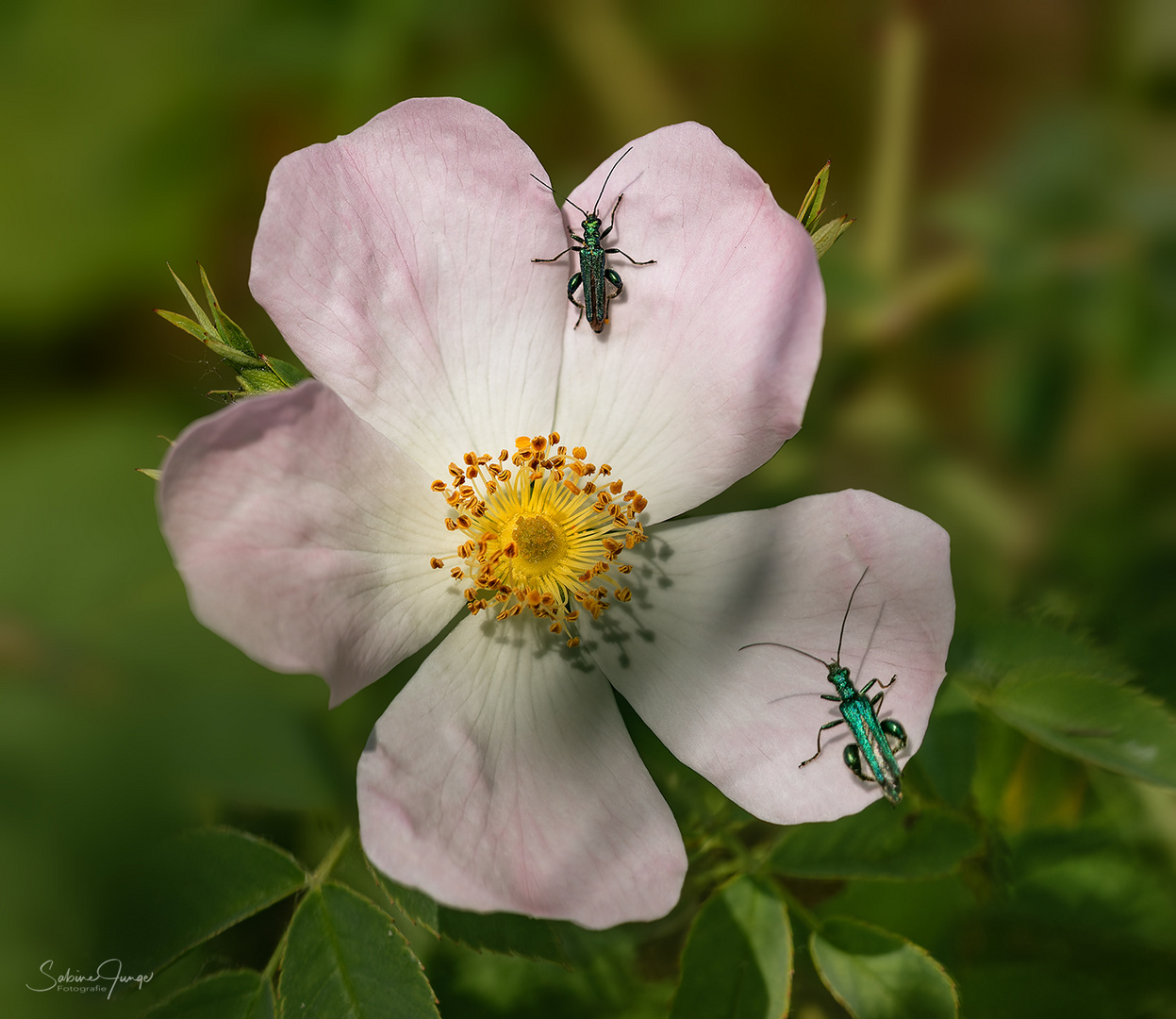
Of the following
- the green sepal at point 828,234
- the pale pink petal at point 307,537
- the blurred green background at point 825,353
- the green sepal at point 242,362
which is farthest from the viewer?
the blurred green background at point 825,353

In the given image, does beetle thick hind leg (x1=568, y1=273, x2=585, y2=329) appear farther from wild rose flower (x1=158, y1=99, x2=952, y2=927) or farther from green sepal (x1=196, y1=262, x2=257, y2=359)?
green sepal (x1=196, y1=262, x2=257, y2=359)

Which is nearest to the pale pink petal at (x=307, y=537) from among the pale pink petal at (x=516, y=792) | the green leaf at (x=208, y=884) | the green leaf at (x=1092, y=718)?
the pale pink petal at (x=516, y=792)

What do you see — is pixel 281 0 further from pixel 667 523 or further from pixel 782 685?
pixel 782 685

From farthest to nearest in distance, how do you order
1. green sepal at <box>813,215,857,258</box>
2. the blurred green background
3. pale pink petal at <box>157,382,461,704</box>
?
the blurred green background → green sepal at <box>813,215,857,258</box> → pale pink petal at <box>157,382,461,704</box>

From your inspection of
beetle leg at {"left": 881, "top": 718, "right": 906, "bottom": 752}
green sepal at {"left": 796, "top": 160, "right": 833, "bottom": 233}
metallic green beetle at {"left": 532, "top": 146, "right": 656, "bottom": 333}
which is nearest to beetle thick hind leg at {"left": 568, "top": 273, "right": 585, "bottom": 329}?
metallic green beetle at {"left": 532, "top": 146, "right": 656, "bottom": 333}

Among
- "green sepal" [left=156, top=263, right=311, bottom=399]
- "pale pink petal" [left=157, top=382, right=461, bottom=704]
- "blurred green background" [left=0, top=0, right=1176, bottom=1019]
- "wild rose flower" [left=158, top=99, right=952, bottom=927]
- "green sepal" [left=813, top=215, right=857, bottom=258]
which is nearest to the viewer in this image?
"pale pink petal" [left=157, top=382, right=461, bottom=704]

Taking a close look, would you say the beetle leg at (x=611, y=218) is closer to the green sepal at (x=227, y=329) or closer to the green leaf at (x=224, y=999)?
the green sepal at (x=227, y=329)

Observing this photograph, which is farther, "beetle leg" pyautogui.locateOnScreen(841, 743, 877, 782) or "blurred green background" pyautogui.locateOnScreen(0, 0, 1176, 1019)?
"blurred green background" pyautogui.locateOnScreen(0, 0, 1176, 1019)
